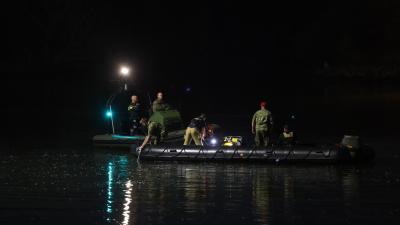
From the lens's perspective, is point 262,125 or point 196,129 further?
point 196,129

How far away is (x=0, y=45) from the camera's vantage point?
8481 centimetres

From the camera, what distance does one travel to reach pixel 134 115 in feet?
89.2

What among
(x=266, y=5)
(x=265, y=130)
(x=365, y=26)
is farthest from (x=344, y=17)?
(x=265, y=130)

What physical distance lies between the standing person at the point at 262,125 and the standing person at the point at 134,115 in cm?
525

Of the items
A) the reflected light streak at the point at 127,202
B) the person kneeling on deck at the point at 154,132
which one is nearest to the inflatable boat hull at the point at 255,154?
the person kneeling on deck at the point at 154,132

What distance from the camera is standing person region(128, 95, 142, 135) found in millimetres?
27078

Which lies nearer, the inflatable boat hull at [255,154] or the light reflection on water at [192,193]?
the light reflection on water at [192,193]

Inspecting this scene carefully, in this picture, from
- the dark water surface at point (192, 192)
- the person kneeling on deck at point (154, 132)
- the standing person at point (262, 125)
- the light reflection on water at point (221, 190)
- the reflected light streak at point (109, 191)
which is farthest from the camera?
the person kneeling on deck at point (154, 132)

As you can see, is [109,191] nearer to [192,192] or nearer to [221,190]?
[192,192]

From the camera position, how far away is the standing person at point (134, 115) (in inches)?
1066

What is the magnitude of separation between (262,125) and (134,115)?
5603 mm

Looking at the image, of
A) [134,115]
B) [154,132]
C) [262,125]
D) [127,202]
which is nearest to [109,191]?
[127,202]

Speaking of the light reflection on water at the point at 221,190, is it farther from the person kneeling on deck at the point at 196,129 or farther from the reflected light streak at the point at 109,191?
the person kneeling on deck at the point at 196,129

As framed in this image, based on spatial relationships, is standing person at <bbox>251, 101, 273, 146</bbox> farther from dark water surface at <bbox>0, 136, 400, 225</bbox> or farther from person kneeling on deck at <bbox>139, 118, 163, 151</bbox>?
person kneeling on deck at <bbox>139, 118, 163, 151</bbox>
